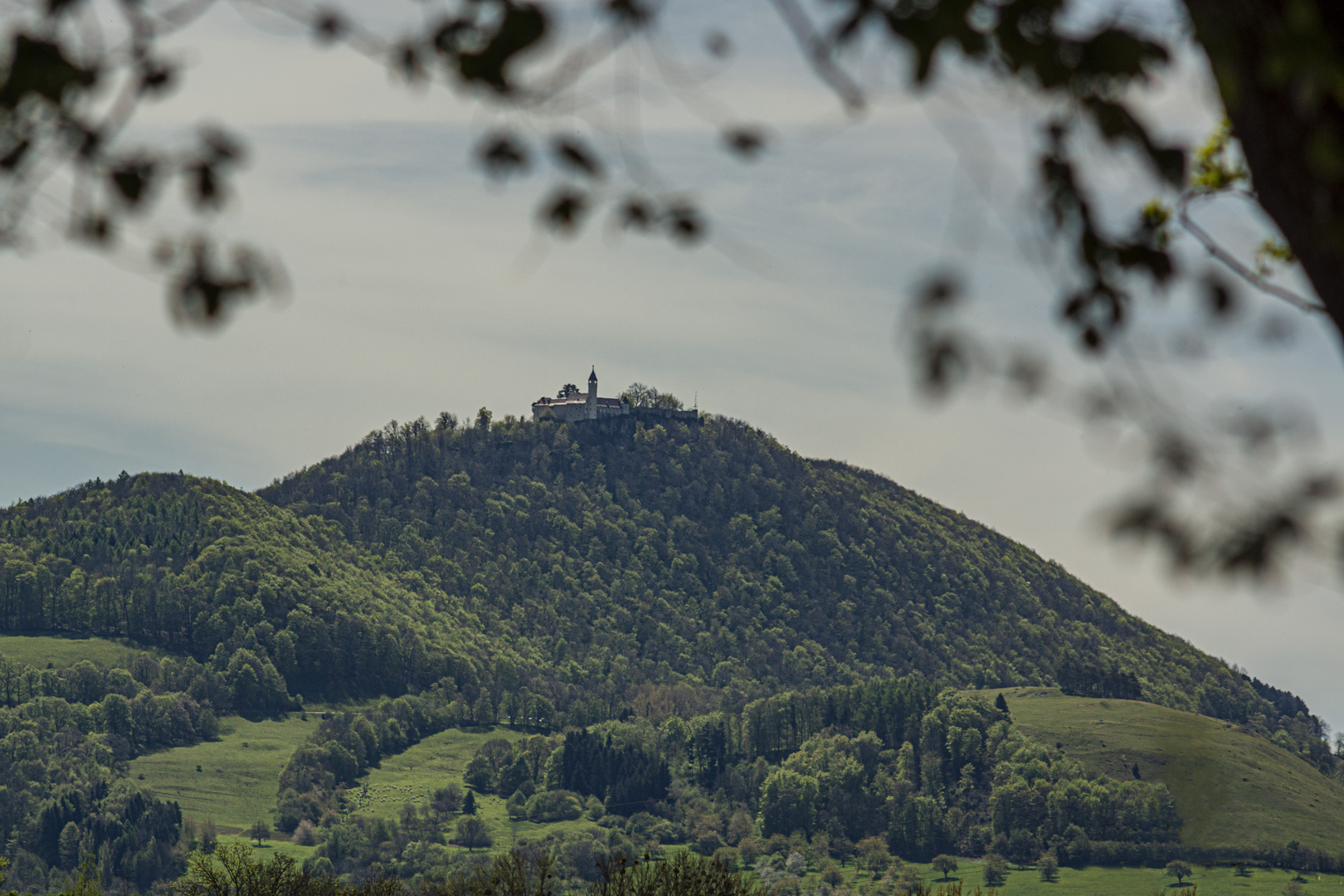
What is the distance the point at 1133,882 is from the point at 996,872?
1724 centimetres

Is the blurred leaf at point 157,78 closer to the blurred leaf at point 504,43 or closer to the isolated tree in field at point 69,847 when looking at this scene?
the blurred leaf at point 504,43

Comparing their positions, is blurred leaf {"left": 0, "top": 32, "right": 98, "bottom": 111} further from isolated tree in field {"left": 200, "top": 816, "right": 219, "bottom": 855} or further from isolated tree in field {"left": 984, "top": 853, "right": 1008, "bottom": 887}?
isolated tree in field {"left": 984, "top": 853, "right": 1008, "bottom": 887}

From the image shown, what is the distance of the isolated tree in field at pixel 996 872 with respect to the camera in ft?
624

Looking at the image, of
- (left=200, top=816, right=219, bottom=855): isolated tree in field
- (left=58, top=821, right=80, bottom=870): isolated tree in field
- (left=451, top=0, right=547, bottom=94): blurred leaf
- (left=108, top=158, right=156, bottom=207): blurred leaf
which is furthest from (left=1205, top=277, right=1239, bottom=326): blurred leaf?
(left=58, top=821, right=80, bottom=870): isolated tree in field

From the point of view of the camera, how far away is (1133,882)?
187250 mm

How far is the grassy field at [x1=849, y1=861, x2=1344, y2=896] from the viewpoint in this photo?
595 ft

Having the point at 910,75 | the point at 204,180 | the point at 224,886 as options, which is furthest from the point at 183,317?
the point at 224,886

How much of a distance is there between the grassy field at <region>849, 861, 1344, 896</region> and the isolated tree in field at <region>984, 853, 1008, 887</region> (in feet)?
2.73

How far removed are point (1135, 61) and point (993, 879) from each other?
19866 cm

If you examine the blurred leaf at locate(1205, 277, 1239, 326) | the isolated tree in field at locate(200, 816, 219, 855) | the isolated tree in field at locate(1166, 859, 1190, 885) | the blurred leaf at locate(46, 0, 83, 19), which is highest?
the blurred leaf at locate(46, 0, 83, 19)

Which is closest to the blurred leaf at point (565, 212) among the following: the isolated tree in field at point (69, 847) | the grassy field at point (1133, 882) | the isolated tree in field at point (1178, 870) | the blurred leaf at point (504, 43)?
the blurred leaf at point (504, 43)

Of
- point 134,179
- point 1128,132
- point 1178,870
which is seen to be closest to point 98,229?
point 134,179

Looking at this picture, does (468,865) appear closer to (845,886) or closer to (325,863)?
(325,863)

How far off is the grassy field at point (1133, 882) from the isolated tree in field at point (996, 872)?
83 centimetres
